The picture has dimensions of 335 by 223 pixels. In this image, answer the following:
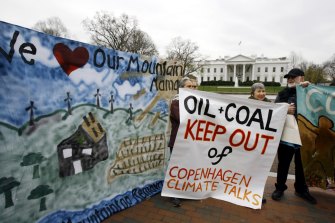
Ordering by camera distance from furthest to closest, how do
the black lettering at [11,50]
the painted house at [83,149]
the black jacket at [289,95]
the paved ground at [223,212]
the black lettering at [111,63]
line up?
1. the black jacket at [289,95]
2. the paved ground at [223,212]
3. the black lettering at [111,63]
4. the painted house at [83,149]
5. the black lettering at [11,50]

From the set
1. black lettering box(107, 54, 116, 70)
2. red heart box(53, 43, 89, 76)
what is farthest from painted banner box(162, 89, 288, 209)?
red heart box(53, 43, 89, 76)

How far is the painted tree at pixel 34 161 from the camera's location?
6.82 ft

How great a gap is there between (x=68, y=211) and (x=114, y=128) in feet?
3.30

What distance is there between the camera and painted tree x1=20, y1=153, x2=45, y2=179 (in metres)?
2.08

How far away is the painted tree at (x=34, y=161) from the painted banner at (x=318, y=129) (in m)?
3.15

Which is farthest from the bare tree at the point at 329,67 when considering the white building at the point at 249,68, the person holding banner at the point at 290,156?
the person holding banner at the point at 290,156

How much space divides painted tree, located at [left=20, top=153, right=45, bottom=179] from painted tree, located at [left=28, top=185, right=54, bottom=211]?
0.43ft

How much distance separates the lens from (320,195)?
368cm

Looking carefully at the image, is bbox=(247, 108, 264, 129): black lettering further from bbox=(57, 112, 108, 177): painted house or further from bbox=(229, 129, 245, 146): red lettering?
bbox=(57, 112, 108, 177): painted house

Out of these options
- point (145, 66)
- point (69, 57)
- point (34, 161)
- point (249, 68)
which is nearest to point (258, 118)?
point (145, 66)

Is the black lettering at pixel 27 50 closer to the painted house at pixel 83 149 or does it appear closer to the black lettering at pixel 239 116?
the painted house at pixel 83 149

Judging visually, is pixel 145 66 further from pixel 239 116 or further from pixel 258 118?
pixel 258 118

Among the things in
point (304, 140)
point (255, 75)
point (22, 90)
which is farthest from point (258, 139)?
point (255, 75)

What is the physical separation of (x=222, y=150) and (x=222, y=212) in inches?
40.1
